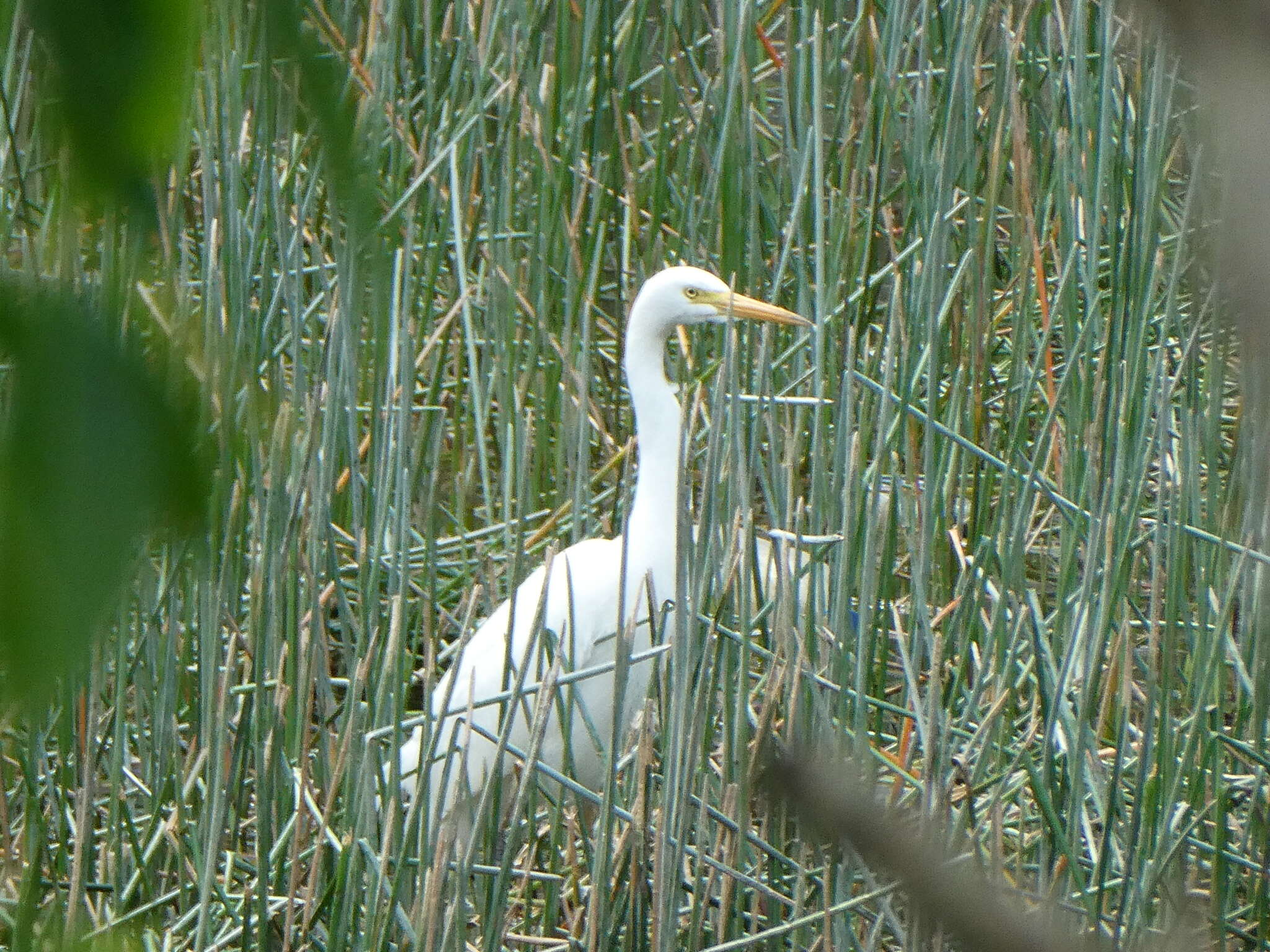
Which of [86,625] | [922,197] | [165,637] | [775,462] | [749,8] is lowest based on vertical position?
[165,637]

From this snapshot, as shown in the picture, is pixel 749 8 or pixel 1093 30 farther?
pixel 1093 30

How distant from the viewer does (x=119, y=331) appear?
24 cm

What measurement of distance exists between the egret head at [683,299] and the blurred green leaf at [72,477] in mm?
1605

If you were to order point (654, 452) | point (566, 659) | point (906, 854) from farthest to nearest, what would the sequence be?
point (654, 452), point (566, 659), point (906, 854)

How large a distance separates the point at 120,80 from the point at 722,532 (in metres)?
1.28

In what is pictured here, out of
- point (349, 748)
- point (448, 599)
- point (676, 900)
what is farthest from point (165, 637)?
point (448, 599)

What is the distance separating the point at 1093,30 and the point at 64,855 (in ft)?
5.60

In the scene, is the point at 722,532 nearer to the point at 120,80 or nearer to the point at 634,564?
the point at 634,564

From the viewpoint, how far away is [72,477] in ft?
0.74

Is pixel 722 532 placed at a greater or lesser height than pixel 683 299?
lesser

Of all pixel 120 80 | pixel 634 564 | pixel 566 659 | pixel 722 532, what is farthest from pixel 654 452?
pixel 120 80

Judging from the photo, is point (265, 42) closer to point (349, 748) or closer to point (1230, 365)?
point (349, 748)

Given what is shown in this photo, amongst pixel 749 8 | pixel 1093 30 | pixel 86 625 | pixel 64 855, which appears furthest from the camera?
pixel 1093 30

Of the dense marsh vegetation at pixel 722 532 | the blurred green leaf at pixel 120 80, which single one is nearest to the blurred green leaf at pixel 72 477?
the blurred green leaf at pixel 120 80
